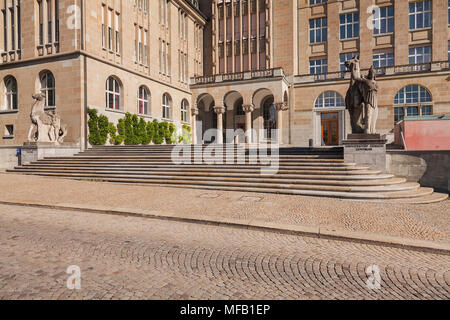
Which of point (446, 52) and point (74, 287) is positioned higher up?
point (446, 52)

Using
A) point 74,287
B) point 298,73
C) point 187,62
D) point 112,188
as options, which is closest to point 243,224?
point 74,287

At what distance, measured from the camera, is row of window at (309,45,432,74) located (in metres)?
27.4

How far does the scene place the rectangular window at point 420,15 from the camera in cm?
2705

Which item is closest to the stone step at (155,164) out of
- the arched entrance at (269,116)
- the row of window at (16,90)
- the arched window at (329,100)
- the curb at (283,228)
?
the curb at (283,228)

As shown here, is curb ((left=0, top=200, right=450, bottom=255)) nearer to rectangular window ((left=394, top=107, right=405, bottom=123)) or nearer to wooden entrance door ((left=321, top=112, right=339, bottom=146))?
wooden entrance door ((left=321, top=112, right=339, bottom=146))

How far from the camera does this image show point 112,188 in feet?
37.2

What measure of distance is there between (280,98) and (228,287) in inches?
973

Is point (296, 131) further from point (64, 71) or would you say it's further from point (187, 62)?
point (64, 71)

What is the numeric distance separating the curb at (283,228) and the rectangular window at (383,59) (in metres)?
29.1

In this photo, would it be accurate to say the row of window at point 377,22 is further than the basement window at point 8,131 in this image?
Yes

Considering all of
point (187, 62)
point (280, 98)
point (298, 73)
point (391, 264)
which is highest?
point (187, 62)

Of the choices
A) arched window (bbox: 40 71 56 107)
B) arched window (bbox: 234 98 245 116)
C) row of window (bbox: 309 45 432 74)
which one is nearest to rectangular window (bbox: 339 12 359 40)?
row of window (bbox: 309 45 432 74)

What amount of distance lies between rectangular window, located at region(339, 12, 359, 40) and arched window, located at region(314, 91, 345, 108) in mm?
6787

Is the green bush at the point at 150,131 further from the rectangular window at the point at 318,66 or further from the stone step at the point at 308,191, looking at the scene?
the rectangular window at the point at 318,66
